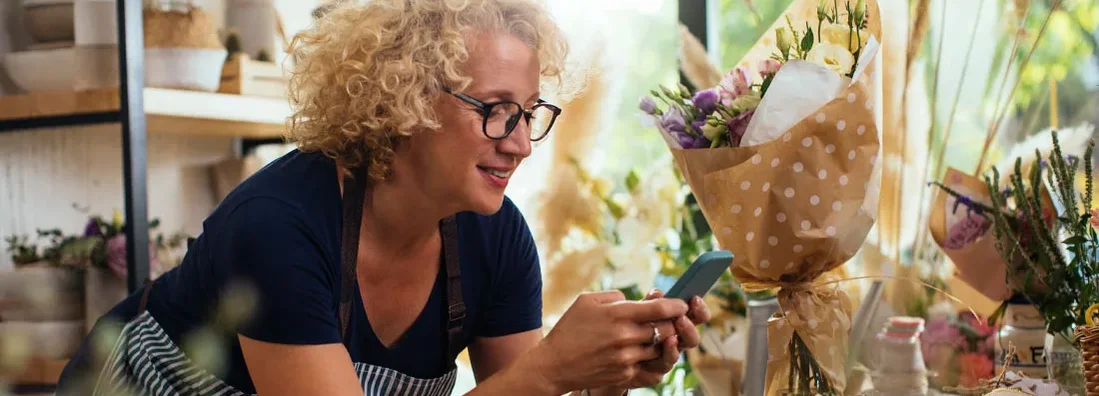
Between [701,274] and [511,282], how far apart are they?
40 cm

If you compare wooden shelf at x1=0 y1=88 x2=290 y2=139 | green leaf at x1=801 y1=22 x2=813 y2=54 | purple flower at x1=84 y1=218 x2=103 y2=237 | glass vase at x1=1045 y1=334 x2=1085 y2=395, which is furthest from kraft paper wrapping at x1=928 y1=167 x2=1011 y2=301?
purple flower at x1=84 y1=218 x2=103 y2=237

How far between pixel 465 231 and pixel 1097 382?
2.33 ft

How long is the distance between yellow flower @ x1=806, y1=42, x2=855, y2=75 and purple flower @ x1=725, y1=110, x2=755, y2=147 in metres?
0.10

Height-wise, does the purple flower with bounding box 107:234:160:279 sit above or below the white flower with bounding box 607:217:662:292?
below

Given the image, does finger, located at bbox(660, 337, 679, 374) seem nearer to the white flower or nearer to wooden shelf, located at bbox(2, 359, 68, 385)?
the white flower

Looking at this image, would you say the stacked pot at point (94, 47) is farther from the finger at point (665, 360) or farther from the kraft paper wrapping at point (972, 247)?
the kraft paper wrapping at point (972, 247)

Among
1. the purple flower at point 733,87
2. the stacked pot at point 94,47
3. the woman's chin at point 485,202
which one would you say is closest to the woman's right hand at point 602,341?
the woman's chin at point 485,202

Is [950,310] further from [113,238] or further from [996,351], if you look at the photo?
[113,238]

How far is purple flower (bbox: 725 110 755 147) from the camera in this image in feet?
3.59

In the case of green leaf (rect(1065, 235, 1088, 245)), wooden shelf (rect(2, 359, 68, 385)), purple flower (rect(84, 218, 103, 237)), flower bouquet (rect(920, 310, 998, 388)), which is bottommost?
wooden shelf (rect(2, 359, 68, 385))

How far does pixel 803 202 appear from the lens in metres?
1.09

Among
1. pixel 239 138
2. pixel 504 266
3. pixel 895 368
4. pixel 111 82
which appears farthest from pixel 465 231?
pixel 239 138

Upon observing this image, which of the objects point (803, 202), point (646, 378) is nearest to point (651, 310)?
point (646, 378)

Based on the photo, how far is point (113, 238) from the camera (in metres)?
1.63
